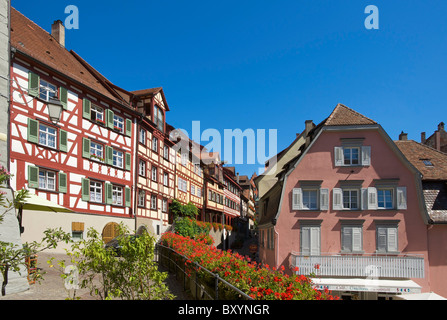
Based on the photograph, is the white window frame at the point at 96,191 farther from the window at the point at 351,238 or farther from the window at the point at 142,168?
the window at the point at 351,238

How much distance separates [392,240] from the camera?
2047 cm

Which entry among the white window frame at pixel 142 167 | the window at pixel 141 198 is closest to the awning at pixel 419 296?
the window at pixel 141 198

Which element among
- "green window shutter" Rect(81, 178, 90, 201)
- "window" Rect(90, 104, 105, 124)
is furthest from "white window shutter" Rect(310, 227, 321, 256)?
"window" Rect(90, 104, 105, 124)

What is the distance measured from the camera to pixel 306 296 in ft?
19.2

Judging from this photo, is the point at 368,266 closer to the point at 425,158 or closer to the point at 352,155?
the point at 352,155

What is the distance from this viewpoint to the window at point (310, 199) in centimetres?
2180

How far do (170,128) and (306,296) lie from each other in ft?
102

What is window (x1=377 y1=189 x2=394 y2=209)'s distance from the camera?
21156 mm

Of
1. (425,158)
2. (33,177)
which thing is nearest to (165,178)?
(33,177)

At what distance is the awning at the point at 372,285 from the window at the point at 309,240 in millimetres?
2212

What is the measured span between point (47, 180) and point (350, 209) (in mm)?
16862

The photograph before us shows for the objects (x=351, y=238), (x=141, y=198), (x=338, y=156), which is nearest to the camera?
(x=351, y=238)

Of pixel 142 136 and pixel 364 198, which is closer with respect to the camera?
pixel 364 198
